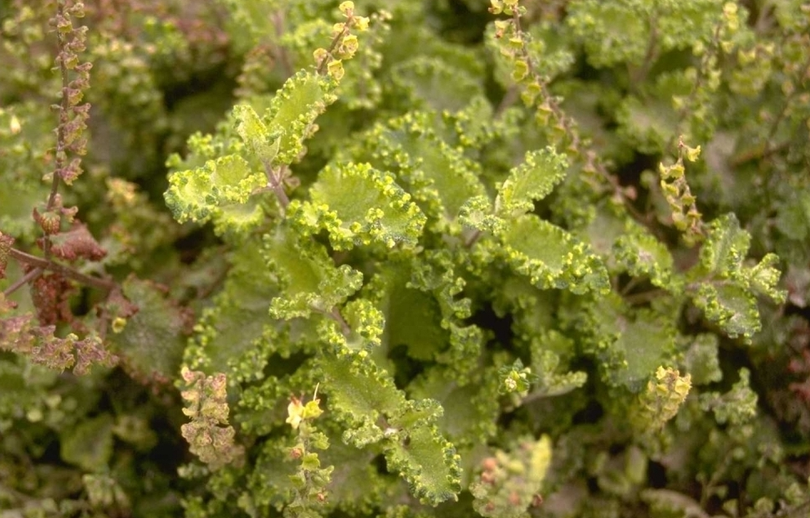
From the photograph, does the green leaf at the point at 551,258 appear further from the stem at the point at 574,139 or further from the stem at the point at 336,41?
the stem at the point at 336,41

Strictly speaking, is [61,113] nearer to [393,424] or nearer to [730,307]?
[393,424]

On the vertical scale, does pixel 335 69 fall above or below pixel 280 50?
above

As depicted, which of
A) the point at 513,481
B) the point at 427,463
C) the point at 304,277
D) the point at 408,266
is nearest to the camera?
the point at 513,481

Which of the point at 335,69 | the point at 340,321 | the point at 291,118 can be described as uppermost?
the point at 335,69

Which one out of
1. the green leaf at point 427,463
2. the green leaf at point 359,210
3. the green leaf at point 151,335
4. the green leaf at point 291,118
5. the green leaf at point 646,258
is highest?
the green leaf at point 291,118

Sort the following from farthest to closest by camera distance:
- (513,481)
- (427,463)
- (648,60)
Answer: (648,60) → (427,463) → (513,481)

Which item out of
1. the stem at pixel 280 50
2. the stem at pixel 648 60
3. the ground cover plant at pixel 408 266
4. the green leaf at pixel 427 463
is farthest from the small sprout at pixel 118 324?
the stem at pixel 648 60

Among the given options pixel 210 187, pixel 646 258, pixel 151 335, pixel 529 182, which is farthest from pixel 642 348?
pixel 151 335

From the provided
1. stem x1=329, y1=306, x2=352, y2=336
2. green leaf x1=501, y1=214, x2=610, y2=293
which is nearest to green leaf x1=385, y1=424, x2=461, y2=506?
stem x1=329, y1=306, x2=352, y2=336

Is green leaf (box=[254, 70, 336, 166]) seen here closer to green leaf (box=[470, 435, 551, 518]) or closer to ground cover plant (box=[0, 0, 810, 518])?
ground cover plant (box=[0, 0, 810, 518])
